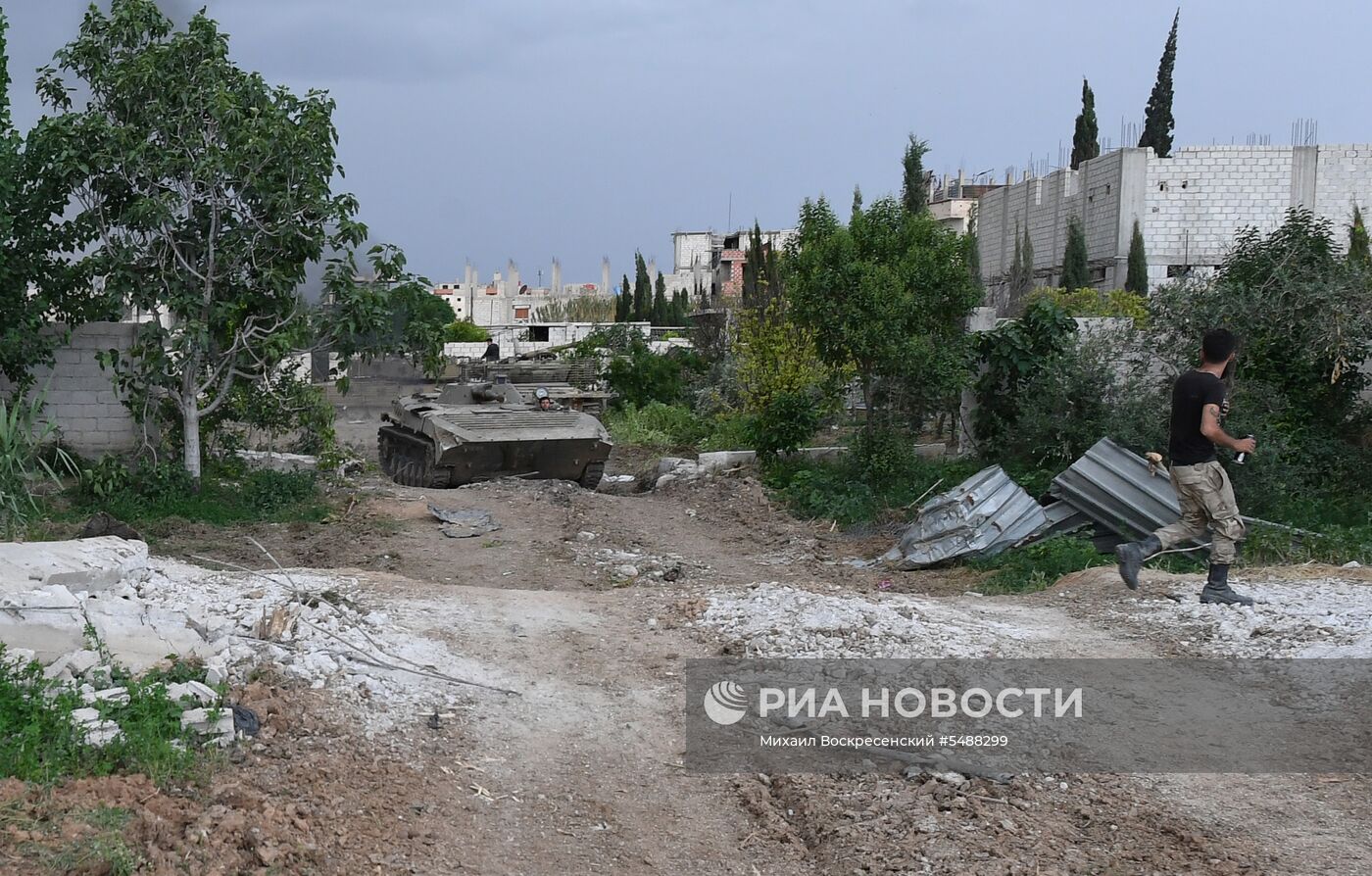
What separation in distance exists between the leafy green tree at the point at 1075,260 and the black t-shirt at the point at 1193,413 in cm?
3263

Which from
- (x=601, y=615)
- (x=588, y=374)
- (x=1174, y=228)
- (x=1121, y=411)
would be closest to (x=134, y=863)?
(x=601, y=615)

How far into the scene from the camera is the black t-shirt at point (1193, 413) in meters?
6.92

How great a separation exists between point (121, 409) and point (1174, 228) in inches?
1316

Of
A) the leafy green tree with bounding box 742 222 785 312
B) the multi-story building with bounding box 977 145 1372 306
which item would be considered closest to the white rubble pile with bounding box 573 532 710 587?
the leafy green tree with bounding box 742 222 785 312

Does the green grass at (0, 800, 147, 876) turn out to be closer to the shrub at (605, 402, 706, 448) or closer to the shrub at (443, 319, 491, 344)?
the shrub at (605, 402, 706, 448)

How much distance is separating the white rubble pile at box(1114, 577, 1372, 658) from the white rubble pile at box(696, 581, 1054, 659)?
92cm

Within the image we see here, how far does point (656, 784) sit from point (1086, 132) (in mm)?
43386

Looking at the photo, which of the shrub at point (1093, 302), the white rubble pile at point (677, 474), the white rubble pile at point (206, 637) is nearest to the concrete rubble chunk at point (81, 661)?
the white rubble pile at point (206, 637)

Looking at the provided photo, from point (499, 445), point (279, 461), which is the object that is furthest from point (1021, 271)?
point (279, 461)

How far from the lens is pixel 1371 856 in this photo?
3.95 metres

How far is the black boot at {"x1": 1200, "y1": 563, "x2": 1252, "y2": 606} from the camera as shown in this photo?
702cm

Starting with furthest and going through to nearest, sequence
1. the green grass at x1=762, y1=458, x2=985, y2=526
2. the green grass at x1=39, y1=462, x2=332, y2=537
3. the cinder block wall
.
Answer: the cinder block wall, the green grass at x1=762, y1=458, x2=985, y2=526, the green grass at x1=39, y1=462, x2=332, y2=537

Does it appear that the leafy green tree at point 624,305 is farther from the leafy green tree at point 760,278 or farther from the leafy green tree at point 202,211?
the leafy green tree at point 202,211

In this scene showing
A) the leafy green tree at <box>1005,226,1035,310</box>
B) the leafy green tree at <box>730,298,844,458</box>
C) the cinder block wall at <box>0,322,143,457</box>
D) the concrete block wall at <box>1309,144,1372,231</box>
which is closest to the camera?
the cinder block wall at <box>0,322,143,457</box>
